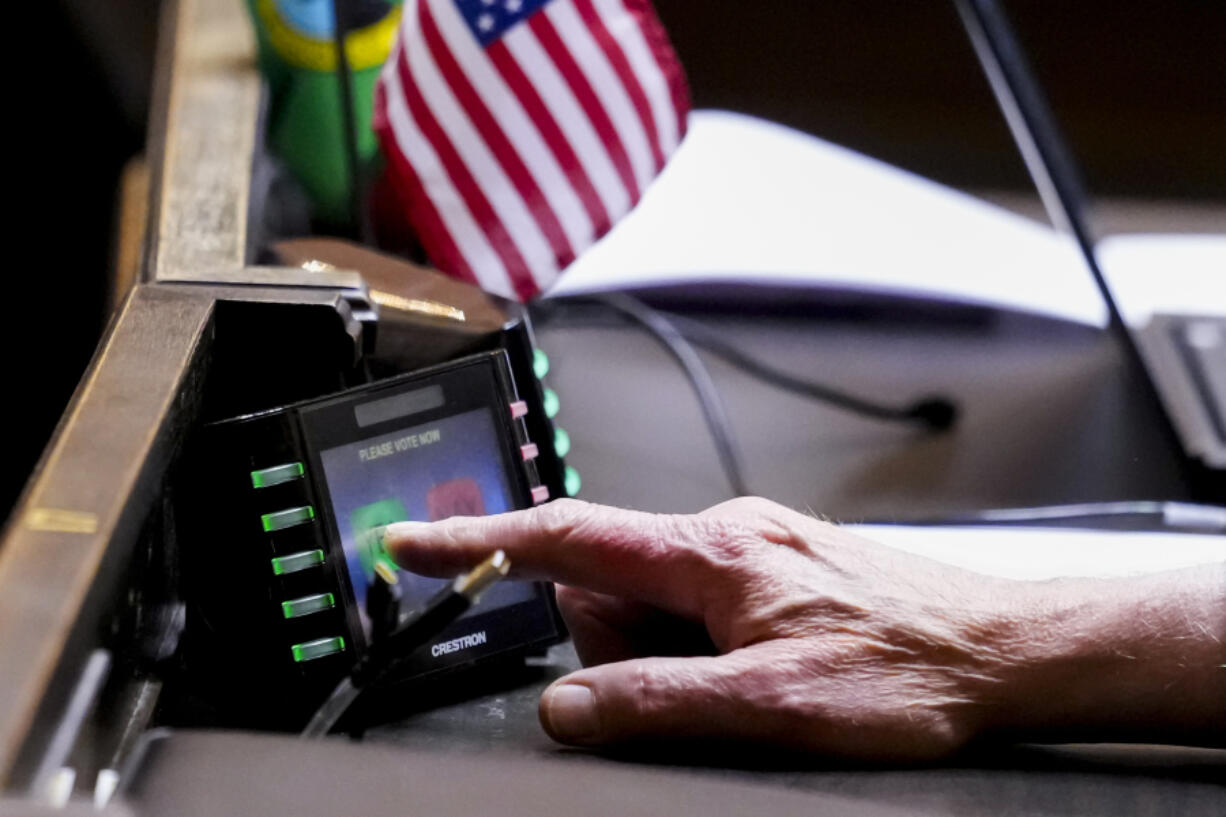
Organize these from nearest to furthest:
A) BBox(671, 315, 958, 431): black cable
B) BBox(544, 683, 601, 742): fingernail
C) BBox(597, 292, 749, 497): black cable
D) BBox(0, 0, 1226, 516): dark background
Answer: BBox(544, 683, 601, 742): fingernail, BBox(597, 292, 749, 497): black cable, BBox(671, 315, 958, 431): black cable, BBox(0, 0, 1226, 516): dark background

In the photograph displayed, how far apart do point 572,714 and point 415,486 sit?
0.13 meters

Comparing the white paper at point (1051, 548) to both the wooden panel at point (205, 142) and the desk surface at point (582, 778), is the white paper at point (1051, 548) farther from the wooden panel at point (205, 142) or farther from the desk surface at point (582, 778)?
the wooden panel at point (205, 142)

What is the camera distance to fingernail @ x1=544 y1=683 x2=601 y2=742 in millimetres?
542

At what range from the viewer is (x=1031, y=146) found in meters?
1.11

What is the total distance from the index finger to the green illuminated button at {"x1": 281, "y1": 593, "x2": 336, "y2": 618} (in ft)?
0.11

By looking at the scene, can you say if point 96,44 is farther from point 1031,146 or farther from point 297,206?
point 1031,146

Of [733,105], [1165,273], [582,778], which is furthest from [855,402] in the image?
[733,105]

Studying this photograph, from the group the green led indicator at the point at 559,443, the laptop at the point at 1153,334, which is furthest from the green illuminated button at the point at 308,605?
the laptop at the point at 1153,334

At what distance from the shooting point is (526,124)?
3.06 ft

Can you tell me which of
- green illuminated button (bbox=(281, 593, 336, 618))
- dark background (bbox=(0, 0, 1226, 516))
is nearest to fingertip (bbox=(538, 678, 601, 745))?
green illuminated button (bbox=(281, 593, 336, 618))

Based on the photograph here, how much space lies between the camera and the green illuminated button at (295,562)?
0.56 meters

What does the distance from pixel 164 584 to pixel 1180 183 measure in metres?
1.89

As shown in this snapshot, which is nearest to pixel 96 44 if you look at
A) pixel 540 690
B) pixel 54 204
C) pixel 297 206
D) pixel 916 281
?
pixel 54 204

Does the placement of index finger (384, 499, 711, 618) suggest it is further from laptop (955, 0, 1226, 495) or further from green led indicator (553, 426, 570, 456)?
laptop (955, 0, 1226, 495)
